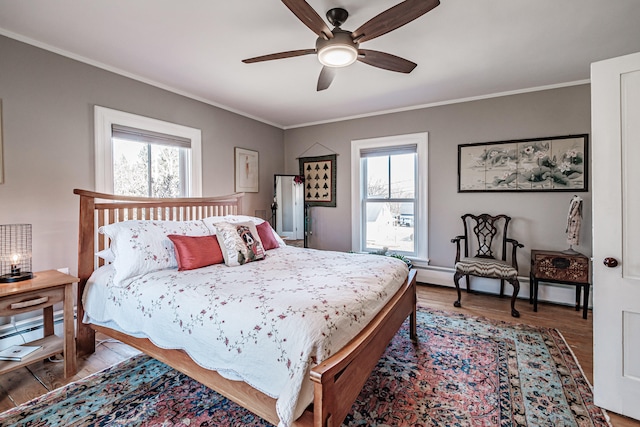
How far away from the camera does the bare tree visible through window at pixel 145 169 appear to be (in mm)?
3105

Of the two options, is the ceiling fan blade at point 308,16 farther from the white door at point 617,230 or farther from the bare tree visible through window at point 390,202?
the bare tree visible through window at point 390,202

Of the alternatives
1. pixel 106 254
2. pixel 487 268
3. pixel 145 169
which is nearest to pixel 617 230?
pixel 487 268

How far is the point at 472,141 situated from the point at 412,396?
11.1 ft

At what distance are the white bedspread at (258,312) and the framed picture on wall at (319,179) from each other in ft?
8.91

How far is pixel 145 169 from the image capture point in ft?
10.9

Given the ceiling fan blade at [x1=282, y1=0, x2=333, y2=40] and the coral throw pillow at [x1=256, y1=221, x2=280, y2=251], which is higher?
the ceiling fan blade at [x1=282, y1=0, x2=333, y2=40]

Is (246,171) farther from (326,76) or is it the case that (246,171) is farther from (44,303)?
(44,303)

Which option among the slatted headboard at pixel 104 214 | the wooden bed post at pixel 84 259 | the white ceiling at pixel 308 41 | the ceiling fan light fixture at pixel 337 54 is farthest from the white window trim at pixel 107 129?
the ceiling fan light fixture at pixel 337 54

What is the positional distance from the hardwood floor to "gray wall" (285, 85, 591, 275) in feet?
1.96

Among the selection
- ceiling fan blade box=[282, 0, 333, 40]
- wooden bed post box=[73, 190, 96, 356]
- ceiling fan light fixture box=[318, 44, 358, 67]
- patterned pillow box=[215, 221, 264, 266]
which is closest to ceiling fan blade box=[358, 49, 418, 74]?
ceiling fan light fixture box=[318, 44, 358, 67]

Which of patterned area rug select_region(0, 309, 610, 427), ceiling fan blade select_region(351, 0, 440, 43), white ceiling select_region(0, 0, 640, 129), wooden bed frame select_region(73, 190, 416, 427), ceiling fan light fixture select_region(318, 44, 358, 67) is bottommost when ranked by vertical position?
patterned area rug select_region(0, 309, 610, 427)

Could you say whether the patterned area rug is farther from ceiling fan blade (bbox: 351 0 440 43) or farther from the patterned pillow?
ceiling fan blade (bbox: 351 0 440 43)

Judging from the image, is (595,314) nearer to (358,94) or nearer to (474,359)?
(474,359)

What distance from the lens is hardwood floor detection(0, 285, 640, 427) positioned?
1.96 m
